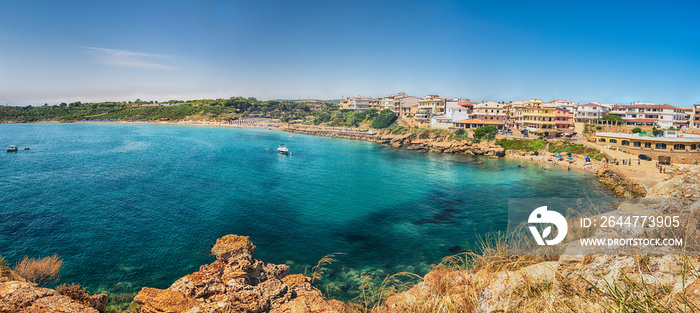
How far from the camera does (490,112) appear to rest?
85.1m

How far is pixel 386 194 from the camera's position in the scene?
1361 inches

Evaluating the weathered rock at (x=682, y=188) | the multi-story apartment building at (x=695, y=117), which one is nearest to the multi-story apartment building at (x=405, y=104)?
the multi-story apartment building at (x=695, y=117)

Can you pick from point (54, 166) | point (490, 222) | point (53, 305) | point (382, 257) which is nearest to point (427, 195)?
point (490, 222)

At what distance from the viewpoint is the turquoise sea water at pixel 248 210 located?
19500 millimetres

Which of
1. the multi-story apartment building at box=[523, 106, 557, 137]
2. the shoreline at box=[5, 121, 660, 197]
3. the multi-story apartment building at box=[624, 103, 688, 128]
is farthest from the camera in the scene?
the multi-story apartment building at box=[523, 106, 557, 137]

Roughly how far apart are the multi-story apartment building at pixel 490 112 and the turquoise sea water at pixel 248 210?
33613 mm

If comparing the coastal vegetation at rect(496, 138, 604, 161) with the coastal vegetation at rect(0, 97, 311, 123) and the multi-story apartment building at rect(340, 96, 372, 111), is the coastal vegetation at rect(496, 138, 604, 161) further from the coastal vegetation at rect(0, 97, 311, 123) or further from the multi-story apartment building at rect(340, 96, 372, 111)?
the coastal vegetation at rect(0, 97, 311, 123)

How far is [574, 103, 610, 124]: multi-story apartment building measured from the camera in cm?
7650

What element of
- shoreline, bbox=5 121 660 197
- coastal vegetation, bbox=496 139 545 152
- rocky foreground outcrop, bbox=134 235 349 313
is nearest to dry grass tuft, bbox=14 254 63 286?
rocky foreground outcrop, bbox=134 235 349 313

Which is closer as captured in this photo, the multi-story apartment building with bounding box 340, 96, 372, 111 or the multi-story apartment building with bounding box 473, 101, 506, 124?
the multi-story apartment building with bounding box 473, 101, 506, 124

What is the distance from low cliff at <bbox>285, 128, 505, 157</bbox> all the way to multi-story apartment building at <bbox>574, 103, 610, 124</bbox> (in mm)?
28312

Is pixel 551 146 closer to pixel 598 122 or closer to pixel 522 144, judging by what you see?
pixel 522 144

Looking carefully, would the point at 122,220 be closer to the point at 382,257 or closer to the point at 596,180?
the point at 382,257

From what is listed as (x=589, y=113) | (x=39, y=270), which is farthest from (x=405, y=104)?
(x=39, y=270)
